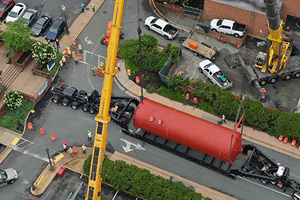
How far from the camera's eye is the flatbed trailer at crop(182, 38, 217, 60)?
6538 centimetres

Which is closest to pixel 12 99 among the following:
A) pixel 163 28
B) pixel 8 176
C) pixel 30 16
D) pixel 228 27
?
pixel 8 176

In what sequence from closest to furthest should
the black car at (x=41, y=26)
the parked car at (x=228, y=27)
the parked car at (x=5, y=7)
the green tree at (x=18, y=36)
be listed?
the green tree at (x=18, y=36) < the parked car at (x=228, y=27) < the black car at (x=41, y=26) < the parked car at (x=5, y=7)

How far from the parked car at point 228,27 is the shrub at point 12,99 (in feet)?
86.4

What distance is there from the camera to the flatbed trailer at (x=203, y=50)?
6538 cm

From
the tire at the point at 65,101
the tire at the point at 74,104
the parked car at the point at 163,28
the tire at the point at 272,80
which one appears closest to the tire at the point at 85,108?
the tire at the point at 74,104

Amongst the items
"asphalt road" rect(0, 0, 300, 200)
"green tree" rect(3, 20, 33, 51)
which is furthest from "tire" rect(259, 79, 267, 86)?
"green tree" rect(3, 20, 33, 51)

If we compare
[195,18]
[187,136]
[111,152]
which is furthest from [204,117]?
[195,18]

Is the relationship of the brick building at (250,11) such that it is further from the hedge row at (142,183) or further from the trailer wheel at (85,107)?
the hedge row at (142,183)

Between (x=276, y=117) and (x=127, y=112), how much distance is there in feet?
55.0

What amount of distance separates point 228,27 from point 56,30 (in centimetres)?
2243

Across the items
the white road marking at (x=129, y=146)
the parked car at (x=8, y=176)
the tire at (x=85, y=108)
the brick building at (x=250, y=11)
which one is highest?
the brick building at (x=250, y=11)

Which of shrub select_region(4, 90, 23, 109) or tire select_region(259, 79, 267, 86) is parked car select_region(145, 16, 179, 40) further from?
shrub select_region(4, 90, 23, 109)

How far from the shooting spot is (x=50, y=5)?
7269cm

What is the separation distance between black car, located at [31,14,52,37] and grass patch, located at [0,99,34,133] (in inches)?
446
